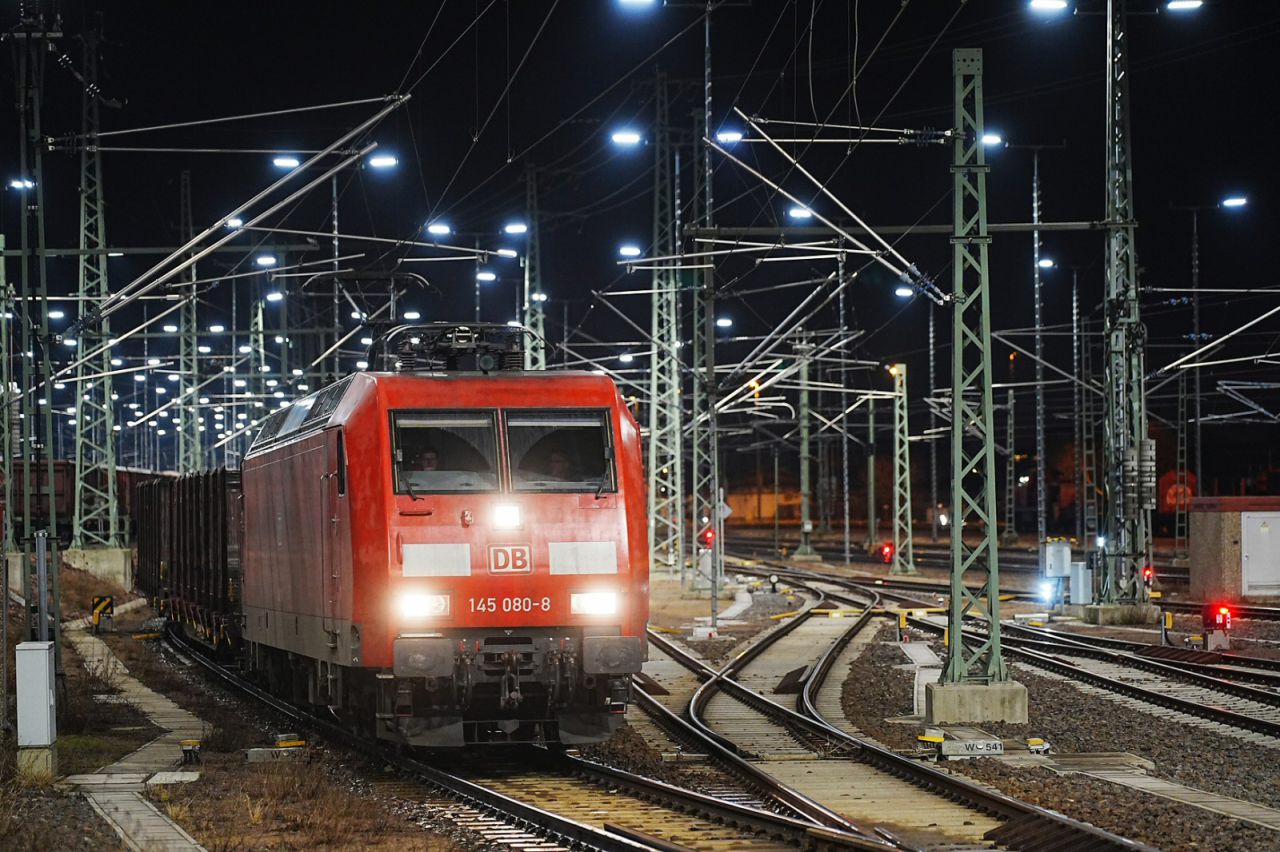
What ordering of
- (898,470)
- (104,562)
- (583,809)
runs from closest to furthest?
1. (583,809)
2. (104,562)
3. (898,470)

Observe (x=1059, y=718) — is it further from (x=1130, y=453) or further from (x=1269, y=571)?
(x=1269, y=571)

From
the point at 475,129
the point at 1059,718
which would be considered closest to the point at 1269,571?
the point at 1059,718

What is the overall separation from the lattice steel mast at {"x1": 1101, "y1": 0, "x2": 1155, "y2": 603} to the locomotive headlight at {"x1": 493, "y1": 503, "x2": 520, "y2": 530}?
712 inches

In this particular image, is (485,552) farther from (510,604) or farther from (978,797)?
(978,797)

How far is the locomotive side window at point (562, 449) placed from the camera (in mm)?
15297

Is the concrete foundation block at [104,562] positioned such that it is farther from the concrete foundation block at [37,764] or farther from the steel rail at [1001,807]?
the concrete foundation block at [37,764]

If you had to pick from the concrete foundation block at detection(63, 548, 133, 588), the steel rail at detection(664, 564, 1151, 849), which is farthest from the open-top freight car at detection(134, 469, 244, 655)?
the concrete foundation block at detection(63, 548, 133, 588)

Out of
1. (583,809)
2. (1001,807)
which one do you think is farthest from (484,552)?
(1001,807)

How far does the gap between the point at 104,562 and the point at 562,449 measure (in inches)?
1405

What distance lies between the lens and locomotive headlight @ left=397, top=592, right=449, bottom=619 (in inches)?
575

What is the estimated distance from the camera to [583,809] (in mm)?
12992

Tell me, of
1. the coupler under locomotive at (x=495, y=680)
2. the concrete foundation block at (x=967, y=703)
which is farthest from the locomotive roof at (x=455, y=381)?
the concrete foundation block at (x=967, y=703)

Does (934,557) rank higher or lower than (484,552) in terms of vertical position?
lower

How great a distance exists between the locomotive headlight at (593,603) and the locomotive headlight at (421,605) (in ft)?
3.74
